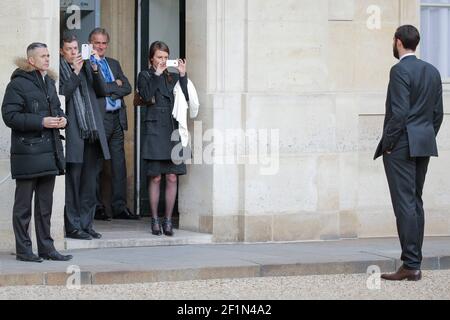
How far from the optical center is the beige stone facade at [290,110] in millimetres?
13055

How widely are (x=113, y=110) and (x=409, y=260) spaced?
428 cm

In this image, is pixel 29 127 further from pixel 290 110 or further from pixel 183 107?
pixel 290 110

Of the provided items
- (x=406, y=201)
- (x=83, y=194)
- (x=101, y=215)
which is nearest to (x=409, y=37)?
(x=406, y=201)

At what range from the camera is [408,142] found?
10.7m

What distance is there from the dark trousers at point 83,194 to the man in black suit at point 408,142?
330 centimetres

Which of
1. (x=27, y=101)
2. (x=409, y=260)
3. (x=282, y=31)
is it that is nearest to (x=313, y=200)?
(x=282, y=31)

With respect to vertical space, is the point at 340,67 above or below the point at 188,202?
above

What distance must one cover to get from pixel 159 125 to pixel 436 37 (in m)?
3.55

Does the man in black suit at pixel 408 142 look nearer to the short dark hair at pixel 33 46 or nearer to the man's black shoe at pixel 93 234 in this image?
the short dark hair at pixel 33 46

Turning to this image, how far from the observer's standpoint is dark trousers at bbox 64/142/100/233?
12.6m

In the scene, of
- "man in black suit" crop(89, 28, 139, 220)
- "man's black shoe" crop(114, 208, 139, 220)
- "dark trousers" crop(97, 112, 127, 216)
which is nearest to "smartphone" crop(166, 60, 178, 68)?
"man in black suit" crop(89, 28, 139, 220)

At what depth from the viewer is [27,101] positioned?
11000 millimetres
